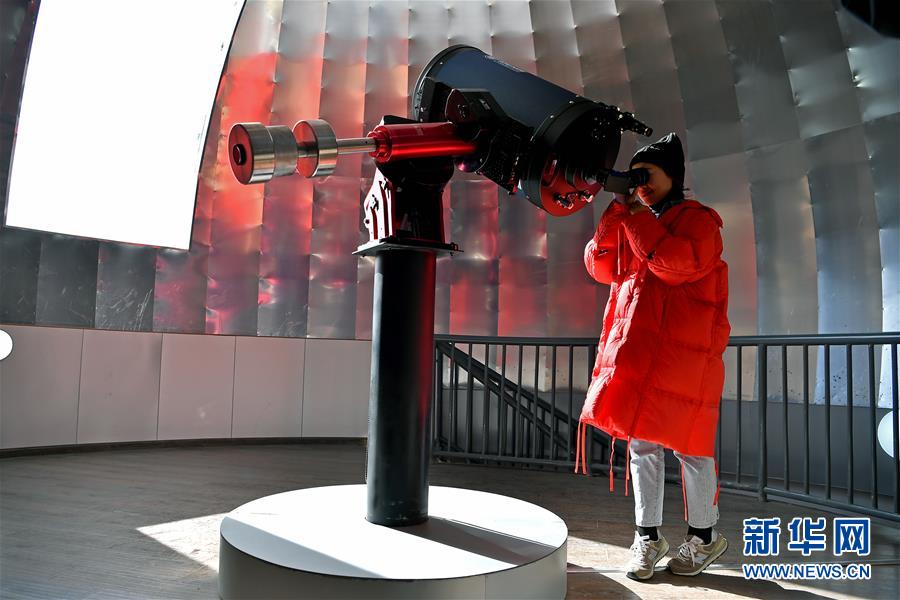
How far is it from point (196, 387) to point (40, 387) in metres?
1.30

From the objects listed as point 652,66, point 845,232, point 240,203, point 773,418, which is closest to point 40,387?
point 240,203

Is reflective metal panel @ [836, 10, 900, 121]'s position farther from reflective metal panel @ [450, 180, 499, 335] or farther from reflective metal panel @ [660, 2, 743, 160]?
reflective metal panel @ [450, 180, 499, 335]

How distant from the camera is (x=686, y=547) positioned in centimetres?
240

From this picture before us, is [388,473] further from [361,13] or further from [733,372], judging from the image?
[361,13]

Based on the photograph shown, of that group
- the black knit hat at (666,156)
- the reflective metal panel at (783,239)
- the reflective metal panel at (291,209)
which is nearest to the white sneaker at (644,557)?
the black knit hat at (666,156)

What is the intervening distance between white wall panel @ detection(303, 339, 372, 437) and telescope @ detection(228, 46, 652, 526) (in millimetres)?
4409

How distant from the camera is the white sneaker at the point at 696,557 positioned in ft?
7.77

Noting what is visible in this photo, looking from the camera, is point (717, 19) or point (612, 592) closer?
point (612, 592)

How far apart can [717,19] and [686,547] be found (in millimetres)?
4958

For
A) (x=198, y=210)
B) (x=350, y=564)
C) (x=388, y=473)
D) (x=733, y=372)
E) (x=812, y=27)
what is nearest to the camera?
(x=350, y=564)

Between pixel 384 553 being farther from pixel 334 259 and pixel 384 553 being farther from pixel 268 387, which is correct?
pixel 334 259

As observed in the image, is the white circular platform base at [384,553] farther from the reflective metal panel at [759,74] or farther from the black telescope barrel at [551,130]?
the reflective metal panel at [759,74]

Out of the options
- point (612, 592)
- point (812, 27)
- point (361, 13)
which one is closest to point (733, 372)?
point (812, 27)

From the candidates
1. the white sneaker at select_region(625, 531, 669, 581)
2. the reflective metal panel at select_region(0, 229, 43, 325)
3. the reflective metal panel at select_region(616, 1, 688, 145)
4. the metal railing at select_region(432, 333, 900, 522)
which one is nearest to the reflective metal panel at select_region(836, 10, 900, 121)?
the reflective metal panel at select_region(616, 1, 688, 145)
